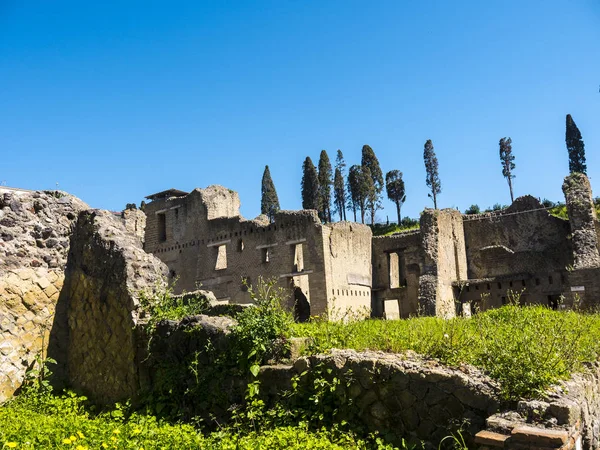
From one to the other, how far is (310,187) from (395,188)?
8.83m

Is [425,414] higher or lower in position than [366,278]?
lower

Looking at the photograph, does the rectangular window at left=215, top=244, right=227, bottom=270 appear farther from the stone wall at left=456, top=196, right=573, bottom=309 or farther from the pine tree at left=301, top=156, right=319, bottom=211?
the pine tree at left=301, top=156, right=319, bottom=211

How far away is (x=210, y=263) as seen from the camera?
84.1ft

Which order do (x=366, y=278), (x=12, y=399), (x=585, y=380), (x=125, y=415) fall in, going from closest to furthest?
(x=585, y=380)
(x=125, y=415)
(x=12, y=399)
(x=366, y=278)

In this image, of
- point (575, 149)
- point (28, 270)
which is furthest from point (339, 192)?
point (28, 270)

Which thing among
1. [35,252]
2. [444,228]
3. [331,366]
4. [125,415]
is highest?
[444,228]

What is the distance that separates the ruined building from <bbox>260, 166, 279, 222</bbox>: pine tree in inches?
882

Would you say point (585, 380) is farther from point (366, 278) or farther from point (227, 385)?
point (366, 278)

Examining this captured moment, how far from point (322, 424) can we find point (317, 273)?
1748 centimetres

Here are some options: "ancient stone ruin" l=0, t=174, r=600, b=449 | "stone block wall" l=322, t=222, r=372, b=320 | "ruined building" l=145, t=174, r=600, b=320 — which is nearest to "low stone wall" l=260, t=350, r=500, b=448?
"ancient stone ruin" l=0, t=174, r=600, b=449

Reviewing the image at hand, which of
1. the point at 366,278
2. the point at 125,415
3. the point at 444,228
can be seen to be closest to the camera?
the point at 125,415

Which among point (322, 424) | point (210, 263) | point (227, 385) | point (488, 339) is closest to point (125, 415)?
point (227, 385)

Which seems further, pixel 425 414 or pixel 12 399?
pixel 12 399

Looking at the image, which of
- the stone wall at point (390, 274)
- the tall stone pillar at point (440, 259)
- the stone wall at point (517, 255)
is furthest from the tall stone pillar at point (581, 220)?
the stone wall at point (390, 274)
